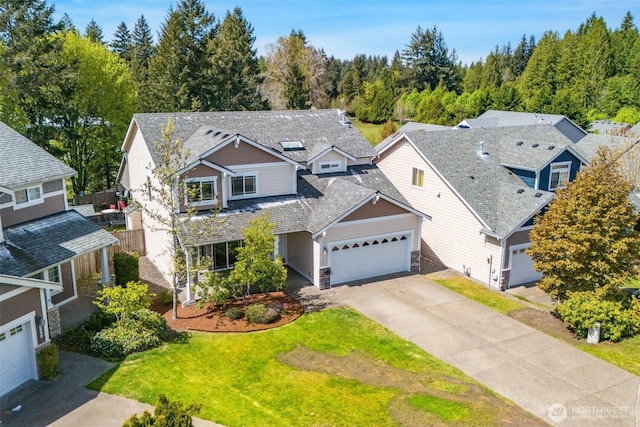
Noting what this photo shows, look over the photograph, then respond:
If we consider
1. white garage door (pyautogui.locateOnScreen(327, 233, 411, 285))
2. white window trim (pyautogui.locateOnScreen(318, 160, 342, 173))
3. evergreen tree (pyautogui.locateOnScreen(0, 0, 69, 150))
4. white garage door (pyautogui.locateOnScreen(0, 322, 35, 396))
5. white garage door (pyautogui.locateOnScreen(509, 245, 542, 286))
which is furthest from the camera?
evergreen tree (pyautogui.locateOnScreen(0, 0, 69, 150))

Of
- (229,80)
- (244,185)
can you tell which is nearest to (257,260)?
(244,185)

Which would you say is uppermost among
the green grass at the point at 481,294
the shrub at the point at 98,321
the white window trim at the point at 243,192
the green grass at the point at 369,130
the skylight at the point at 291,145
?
the green grass at the point at 369,130

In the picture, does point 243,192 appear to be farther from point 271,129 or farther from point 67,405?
point 67,405

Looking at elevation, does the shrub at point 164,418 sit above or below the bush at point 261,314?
above

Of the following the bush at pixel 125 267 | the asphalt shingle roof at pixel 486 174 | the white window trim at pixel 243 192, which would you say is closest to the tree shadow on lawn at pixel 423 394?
the bush at pixel 125 267

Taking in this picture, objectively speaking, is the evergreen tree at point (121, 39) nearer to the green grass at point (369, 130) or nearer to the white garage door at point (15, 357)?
the green grass at point (369, 130)

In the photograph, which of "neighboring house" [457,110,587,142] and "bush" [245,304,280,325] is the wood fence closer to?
"bush" [245,304,280,325]

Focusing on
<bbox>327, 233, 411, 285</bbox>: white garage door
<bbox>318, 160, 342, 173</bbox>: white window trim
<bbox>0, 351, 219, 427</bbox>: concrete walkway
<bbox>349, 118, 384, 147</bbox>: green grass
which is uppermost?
<bbox>349, 118, 384, 147</bbox>: green grass

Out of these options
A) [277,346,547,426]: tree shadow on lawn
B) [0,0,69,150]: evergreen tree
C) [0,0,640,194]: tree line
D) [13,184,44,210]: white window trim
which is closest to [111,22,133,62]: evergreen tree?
[0,0,640,194]: tree line
